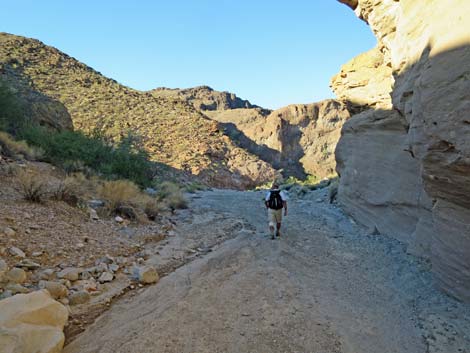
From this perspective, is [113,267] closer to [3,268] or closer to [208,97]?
[3,268]

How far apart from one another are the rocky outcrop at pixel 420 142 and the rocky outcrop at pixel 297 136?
100ft

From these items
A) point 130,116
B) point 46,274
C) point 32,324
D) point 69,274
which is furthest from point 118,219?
point 130,116

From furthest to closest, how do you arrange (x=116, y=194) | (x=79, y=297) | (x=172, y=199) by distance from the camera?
(x=172, y=199), (x=116, y=194), (x=79, y=297)

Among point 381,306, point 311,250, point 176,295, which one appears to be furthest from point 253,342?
point 311,250

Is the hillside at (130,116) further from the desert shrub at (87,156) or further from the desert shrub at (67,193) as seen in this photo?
the desert shrub at (67,193)

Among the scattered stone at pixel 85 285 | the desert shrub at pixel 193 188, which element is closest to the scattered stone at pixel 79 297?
the scattered stone at pixel 85 285

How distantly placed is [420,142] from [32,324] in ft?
16.3

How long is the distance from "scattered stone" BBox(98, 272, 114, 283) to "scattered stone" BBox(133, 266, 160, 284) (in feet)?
1.03

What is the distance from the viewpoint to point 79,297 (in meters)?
3.95

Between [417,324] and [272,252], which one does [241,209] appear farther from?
[417,324]

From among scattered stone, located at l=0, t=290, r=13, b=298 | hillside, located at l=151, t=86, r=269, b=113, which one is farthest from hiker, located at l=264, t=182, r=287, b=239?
hillside, located at l=151, t=86, r=269, b=113

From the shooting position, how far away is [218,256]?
19.3 feet

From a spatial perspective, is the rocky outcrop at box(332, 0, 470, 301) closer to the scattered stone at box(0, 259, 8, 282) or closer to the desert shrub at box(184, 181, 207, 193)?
the scattered stone at box(0, 259, 8, 282)

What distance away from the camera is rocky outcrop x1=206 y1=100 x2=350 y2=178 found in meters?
41.3
